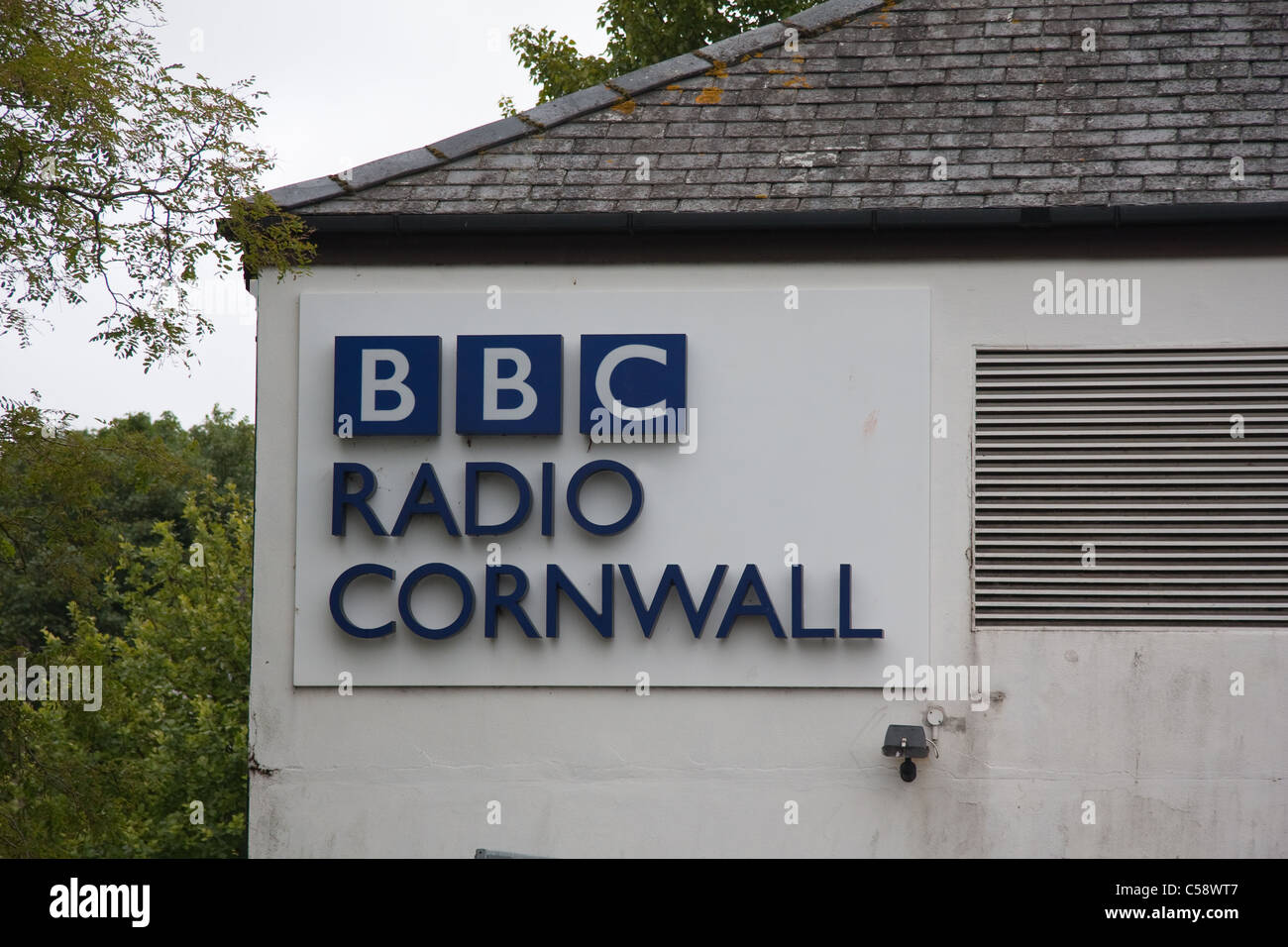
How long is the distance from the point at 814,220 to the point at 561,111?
2174mm

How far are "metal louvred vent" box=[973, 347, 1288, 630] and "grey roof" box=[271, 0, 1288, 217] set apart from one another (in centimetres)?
116

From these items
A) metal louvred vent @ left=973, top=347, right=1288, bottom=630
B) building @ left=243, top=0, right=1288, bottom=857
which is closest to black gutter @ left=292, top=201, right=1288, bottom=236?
building @ left=243, top=0, right=1288, bottom=857

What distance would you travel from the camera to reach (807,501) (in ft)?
29.6

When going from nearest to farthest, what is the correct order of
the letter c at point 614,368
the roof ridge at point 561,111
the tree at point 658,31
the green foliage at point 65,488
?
the green foliage at point 65,488 < the letter c at point 614,368 < the roof ridge at point 561,111 < the tree at point 658,31

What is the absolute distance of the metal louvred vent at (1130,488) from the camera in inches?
351

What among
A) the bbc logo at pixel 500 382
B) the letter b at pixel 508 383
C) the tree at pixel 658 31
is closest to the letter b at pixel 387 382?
the bbc logo at pixel 500 382

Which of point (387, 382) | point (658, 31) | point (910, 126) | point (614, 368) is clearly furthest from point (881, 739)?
point (658, 31)

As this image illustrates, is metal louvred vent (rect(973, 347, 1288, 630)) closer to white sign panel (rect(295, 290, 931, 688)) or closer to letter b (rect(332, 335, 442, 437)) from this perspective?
white sign panel (rect(295, 290, 931, 688))

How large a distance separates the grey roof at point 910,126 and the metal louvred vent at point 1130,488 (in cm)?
116

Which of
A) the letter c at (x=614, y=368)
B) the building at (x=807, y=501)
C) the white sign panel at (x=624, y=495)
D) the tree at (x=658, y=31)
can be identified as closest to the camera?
the building at (x=807, y=501)

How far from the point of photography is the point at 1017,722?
8.84m

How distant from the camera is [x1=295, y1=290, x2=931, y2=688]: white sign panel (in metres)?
8.98

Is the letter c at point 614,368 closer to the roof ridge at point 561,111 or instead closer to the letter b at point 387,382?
the letter b at point 387,382

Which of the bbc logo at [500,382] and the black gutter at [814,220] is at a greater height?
the black gutter at [814,220]
